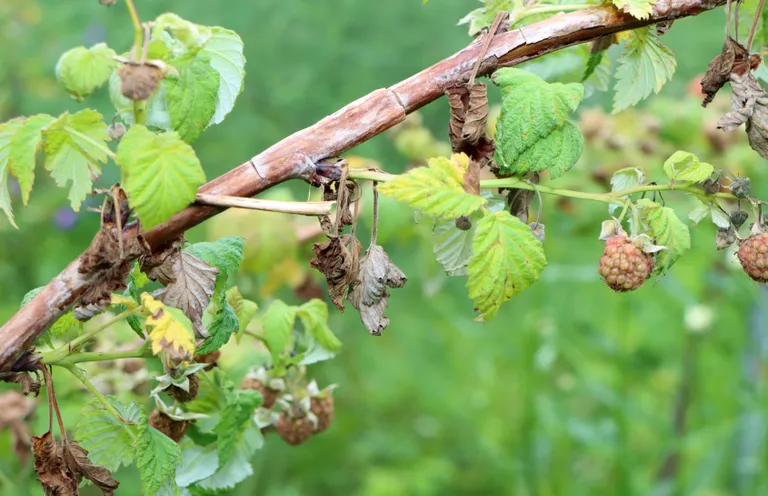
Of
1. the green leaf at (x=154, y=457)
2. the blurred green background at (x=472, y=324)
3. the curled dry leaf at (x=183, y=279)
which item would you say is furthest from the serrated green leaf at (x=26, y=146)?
the blurred green background at (x=472, y=324)

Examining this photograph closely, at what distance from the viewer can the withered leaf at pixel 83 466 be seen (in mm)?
726

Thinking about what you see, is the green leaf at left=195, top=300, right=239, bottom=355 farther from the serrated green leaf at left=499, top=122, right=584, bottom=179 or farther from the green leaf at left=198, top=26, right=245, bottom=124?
the serrated green leaf at left=499, top=122, right=584, bottom=179

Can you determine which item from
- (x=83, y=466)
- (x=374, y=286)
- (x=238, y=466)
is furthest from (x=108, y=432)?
(x=374, y=286)

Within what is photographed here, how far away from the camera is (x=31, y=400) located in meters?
1.30

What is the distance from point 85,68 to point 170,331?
219 mm

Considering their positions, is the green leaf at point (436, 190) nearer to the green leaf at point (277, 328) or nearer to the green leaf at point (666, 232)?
the green leaf at point (666, 232)

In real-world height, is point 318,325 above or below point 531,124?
below

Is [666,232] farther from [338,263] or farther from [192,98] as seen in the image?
[192,98]

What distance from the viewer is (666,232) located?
75 centimetres

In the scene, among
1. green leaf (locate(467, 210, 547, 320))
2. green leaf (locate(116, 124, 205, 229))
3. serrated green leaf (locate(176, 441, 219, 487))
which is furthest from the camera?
serrated green leaf (locate(176, 441, 219, 487))

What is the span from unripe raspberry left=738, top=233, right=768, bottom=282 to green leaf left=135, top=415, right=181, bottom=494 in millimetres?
540

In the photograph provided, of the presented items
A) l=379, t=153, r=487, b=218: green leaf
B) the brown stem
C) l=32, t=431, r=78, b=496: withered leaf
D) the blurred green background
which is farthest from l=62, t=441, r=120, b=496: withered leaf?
the blurred green background

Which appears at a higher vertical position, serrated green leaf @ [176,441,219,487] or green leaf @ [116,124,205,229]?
green leaf @ [116,124,205,229]

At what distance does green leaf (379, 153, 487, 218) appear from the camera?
683 mm
